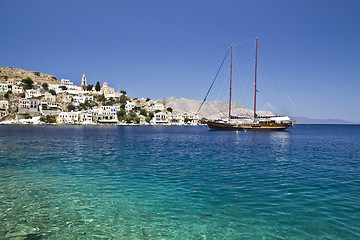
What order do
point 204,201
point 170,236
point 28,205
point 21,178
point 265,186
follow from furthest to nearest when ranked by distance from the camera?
point 21,178, point 265,186, point 204,201, point 28,205, point 170,236

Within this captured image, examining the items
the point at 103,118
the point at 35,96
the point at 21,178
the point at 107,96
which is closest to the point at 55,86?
the point at 35,96

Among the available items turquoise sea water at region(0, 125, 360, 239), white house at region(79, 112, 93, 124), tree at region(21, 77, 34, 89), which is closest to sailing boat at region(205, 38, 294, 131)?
turquoise sea water at region(0, 125, 360, 239)

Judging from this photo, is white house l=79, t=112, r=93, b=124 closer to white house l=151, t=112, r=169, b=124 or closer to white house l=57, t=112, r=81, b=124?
white house l=57, t=112, r=81, b=124

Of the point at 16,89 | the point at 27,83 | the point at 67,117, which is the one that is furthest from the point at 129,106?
the point at 16,89

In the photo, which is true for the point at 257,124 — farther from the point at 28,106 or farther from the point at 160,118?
the point at 28,106

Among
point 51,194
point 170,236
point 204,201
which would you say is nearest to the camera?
point 170,236

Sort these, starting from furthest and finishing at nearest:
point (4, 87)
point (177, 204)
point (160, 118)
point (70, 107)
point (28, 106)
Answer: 1. point (160, 118)
2. point (4, 87)
3. point (70, 107)
4. point (28, 106)
5. point (177, 204)

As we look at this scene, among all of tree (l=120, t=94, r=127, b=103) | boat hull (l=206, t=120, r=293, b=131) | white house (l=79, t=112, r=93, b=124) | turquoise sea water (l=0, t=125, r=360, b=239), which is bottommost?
turquoise sea water (l=0, t=125, r=360, b=239)

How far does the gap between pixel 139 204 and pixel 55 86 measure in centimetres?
20638

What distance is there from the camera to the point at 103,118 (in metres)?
158

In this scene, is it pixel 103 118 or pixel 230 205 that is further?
pixel 103 118

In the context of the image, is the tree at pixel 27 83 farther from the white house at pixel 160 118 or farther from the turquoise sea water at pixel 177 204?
the turquoise sea water at pixel 177 204

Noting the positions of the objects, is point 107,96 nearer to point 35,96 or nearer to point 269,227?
point 35,96

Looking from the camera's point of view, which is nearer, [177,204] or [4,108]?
[177,204]
